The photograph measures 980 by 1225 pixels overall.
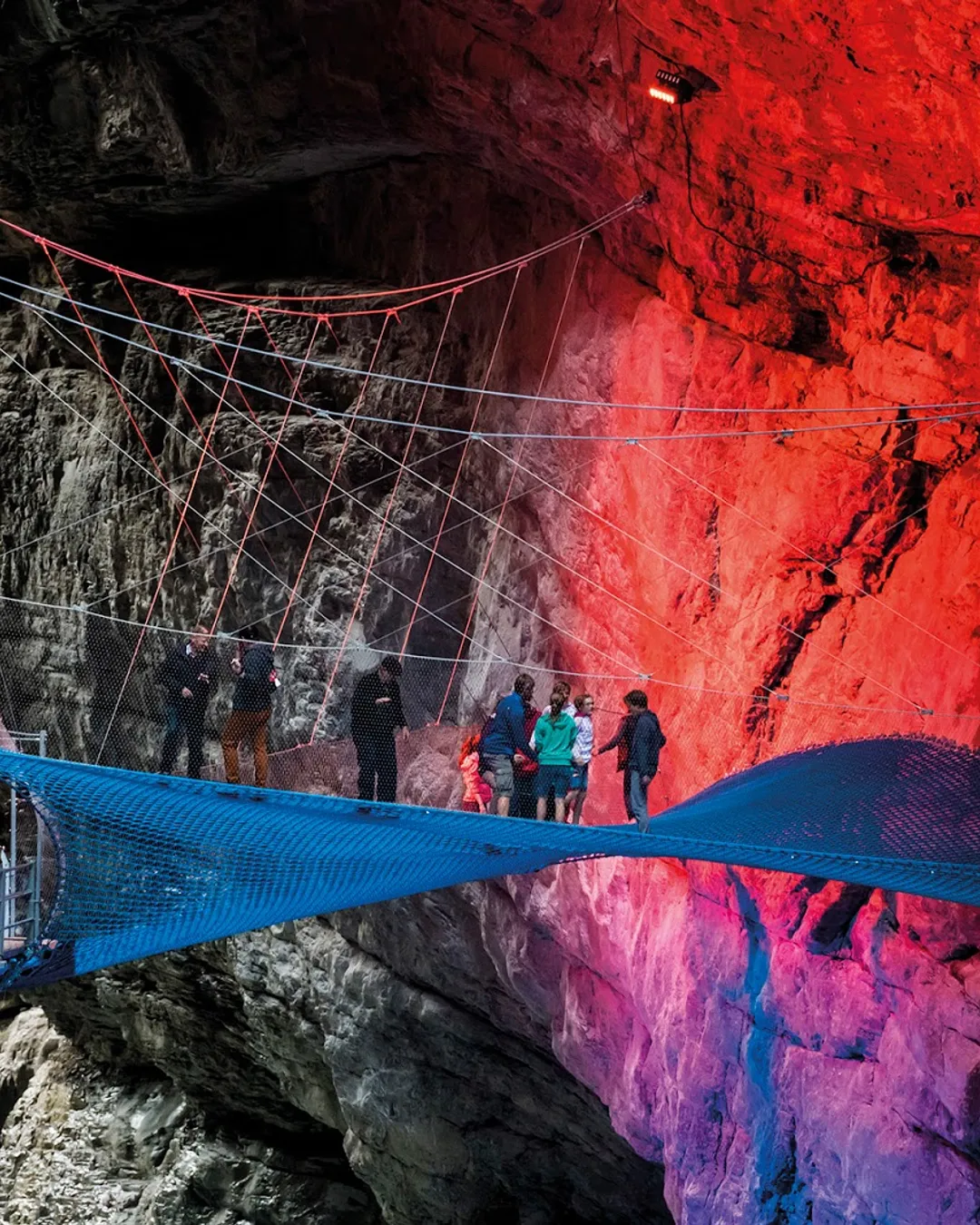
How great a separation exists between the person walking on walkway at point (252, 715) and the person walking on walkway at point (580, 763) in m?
1.90

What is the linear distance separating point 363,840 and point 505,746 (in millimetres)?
1631

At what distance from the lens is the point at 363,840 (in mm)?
7070

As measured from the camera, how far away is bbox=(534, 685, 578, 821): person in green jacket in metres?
8.37

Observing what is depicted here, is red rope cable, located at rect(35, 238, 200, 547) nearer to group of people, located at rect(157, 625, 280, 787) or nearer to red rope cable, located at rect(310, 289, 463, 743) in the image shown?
red rope cable, located at rect(310, 289, 463, 743)

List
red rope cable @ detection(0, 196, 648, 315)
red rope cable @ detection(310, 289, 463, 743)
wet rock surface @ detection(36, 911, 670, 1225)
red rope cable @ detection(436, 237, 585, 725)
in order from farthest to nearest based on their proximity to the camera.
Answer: red rope cable @ detection(310, 289, 463, 743) < wet rock surface @ detection(36, 911, 670, 1225) < red rope cable @ detection(436, 237, 585, 725) < red rope cable @ detection(0, 196, 648, 315)

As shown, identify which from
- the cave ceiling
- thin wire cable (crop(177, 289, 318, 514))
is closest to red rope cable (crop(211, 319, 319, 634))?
thin wire cable (crop(177, 289, 318, 514))

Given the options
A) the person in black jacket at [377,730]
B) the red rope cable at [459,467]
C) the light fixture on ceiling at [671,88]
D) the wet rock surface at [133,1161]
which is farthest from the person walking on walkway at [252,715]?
the wet rock surface at [133,1161]

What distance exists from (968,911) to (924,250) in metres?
2.90

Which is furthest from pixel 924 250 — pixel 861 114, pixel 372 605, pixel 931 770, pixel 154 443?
pixel 154 443

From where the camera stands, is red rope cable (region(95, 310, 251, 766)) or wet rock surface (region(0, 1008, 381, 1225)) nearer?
red rope cable (region(95, 310, 251, 766))

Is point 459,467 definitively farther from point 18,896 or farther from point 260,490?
point 18,896

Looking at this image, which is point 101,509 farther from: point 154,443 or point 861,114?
point 861,114

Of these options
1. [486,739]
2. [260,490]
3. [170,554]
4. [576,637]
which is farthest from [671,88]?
[170,554]

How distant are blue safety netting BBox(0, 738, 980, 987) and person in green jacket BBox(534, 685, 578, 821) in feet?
2.16
